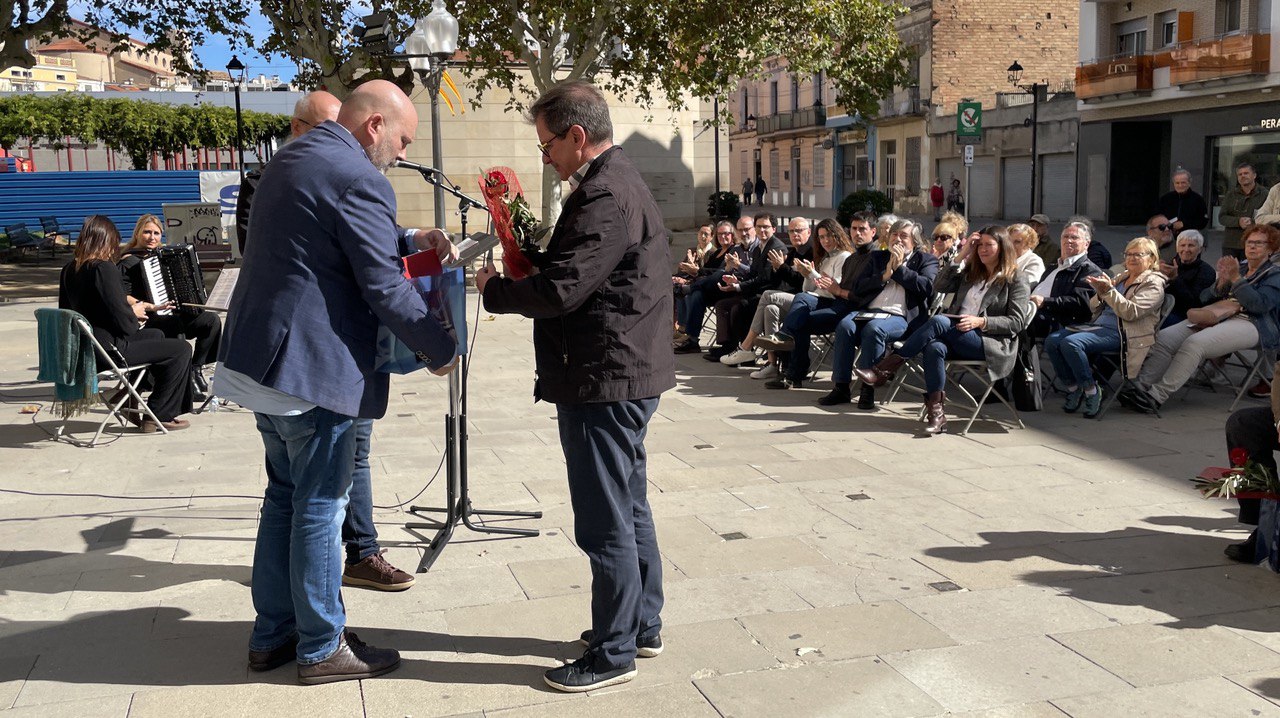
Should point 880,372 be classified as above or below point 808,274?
below

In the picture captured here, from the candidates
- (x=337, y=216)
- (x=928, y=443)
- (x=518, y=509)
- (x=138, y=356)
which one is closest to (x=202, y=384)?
(x=138, y=356)

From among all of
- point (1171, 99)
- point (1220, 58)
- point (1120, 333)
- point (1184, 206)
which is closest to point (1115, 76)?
point (1171, 99)

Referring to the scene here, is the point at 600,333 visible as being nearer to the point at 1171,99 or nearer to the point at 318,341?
the point at 318,341

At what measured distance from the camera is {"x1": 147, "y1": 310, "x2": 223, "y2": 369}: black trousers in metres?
8.52

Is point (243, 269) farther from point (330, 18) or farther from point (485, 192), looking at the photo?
point (330, 18)

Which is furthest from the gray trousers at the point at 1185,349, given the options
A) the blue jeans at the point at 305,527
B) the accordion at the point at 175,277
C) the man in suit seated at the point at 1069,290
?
the accordion at the point at 175,277

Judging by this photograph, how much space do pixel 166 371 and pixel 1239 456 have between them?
21.8 feet

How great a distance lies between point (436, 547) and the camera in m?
4.89

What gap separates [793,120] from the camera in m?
57.8

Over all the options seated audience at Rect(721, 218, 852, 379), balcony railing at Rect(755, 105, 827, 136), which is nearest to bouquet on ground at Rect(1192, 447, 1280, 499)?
seated audience at Rect(721, 218, 852, 379)

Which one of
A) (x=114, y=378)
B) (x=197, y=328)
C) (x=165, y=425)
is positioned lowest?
(x=165, y=425)

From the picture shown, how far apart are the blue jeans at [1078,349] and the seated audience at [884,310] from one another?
0.97 metres

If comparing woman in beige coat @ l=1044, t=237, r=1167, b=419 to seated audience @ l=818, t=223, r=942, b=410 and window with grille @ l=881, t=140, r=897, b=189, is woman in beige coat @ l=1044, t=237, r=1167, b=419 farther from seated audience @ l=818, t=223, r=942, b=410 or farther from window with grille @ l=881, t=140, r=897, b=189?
window with grille @ l=881, t=140, r=897, b=189

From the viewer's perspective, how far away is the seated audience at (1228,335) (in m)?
7.80
